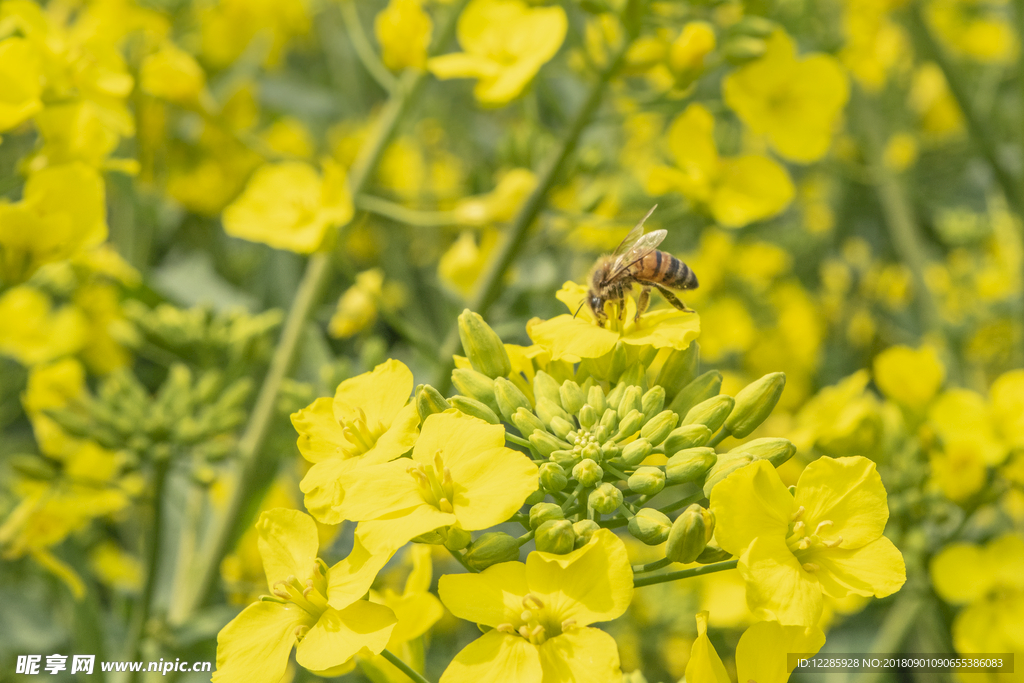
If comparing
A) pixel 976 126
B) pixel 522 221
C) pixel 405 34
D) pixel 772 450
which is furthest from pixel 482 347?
pixel 976 126

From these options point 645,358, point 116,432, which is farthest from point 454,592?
point 116,432

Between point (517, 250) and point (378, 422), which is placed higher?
point (378, 422)

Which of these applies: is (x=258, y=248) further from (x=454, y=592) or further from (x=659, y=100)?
(x=454, y=592)

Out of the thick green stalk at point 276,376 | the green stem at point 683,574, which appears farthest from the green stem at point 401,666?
the thick green stalk at point 276,376

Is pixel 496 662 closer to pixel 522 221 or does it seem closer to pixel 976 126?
pixel 522 221

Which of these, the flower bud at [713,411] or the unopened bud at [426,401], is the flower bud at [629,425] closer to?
the flower bud at [713,411]

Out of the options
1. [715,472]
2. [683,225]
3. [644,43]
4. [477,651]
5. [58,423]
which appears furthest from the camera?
[683,225]
